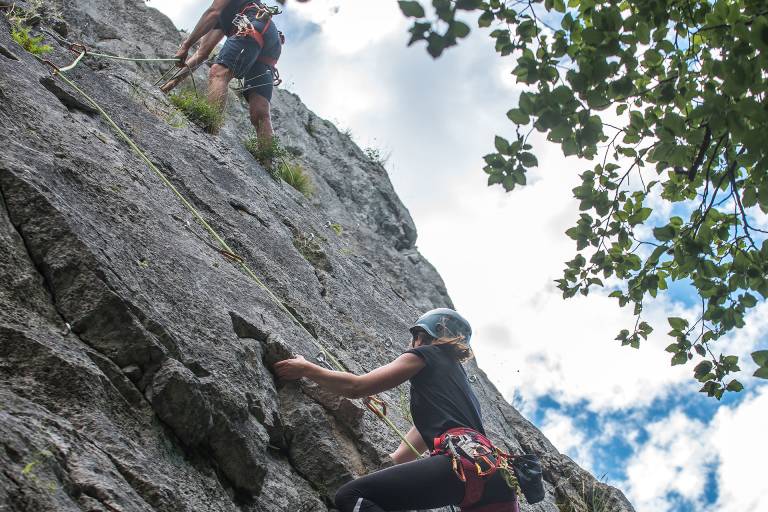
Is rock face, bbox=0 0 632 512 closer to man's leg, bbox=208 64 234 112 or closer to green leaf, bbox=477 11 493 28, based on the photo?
man's leg, bbox=208 64 234 112

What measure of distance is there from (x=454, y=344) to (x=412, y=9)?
2.60 m

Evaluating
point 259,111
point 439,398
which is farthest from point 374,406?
point 259,111

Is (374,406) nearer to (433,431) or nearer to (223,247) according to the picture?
(433,431)

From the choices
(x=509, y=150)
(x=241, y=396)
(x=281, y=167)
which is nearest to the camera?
(x=509, y=150)

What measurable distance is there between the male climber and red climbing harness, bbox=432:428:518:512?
550 centimetres

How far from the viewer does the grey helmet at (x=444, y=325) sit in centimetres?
546

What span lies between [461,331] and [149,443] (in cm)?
239

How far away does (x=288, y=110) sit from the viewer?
496 inches

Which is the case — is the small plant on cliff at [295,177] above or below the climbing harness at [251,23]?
below

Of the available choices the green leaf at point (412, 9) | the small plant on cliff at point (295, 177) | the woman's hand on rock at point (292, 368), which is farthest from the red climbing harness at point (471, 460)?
the small plant on cliff at point (295, 177)

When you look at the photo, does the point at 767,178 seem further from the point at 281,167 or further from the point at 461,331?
the point at 281,167

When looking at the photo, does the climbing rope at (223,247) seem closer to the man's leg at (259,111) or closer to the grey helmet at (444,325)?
the grey helmet at (444,325)

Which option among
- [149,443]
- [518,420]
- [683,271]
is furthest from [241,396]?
[518,420]

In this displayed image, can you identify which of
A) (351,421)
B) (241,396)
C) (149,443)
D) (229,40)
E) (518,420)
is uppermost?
(229,40)
